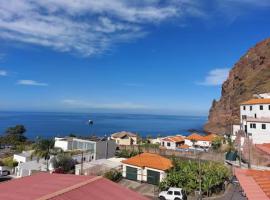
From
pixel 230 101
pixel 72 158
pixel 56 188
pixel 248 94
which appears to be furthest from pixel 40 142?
pixel 230 101

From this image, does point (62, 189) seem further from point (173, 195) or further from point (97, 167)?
point (97, 167)

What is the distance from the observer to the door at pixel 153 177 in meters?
33.2

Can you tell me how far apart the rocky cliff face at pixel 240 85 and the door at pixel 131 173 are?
339ft

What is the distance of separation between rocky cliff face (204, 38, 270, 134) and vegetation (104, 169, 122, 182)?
343 feet

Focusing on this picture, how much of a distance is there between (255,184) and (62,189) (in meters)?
8.15

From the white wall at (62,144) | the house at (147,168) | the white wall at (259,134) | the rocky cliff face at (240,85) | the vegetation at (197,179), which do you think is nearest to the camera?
the vegetation at (197,179)

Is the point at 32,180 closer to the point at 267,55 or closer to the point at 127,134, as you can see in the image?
the point at 127,134

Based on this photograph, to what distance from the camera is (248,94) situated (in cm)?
13362

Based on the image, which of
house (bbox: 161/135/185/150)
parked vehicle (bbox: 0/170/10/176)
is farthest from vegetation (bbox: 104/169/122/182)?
house (bbox: 161/135/185/150)

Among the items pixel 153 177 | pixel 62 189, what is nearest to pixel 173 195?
pixel 153 177

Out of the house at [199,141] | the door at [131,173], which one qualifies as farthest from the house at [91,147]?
the house at [199,141]

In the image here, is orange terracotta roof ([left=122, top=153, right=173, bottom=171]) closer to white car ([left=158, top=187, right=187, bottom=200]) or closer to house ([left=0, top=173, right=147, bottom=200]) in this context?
white car ([left=158, top=187, right=187, bottom=200])

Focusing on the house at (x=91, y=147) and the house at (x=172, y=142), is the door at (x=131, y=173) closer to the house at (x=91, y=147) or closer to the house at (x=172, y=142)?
the house at (x=91, y=147)

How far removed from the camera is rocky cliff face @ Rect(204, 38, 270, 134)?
135 metres
